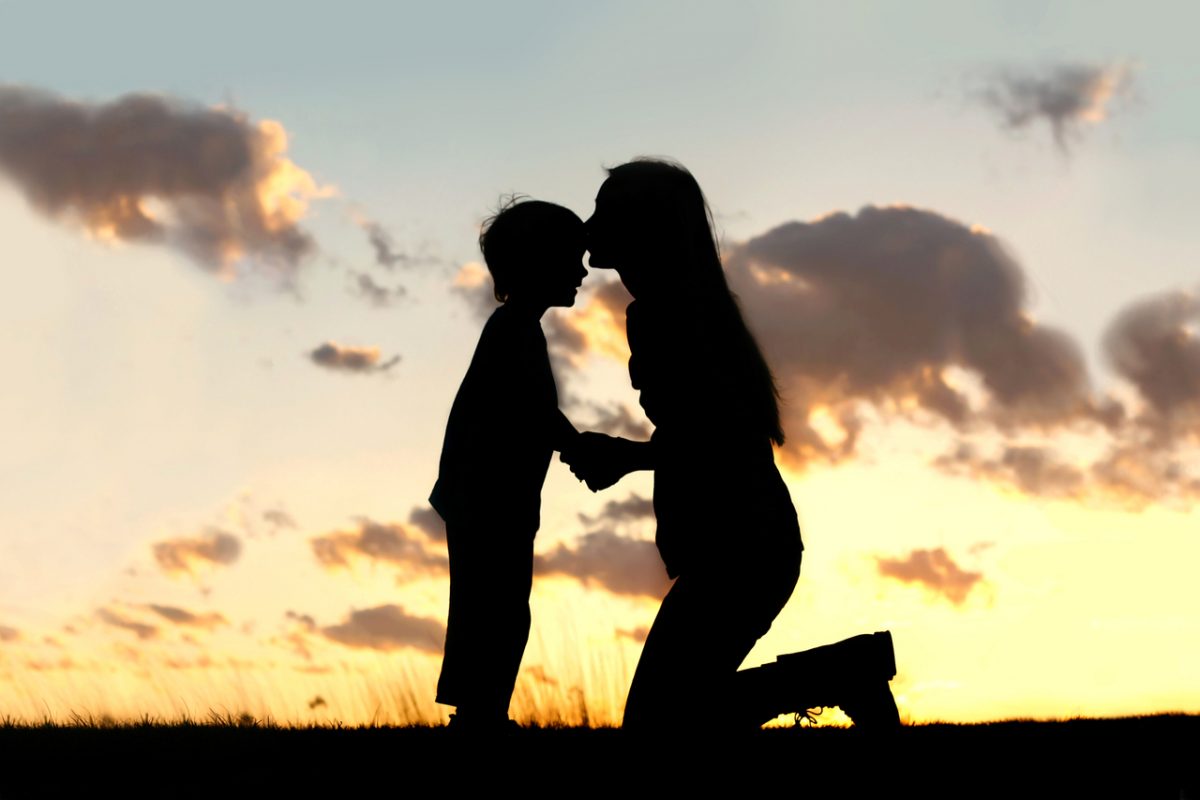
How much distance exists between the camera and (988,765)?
7.37m

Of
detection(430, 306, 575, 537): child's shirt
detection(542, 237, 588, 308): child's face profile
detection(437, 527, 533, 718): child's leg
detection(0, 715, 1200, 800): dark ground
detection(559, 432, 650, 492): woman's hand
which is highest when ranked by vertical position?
detection(542, 237, 588, 308): child's face profile

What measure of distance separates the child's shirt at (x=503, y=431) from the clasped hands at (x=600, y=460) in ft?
3.42

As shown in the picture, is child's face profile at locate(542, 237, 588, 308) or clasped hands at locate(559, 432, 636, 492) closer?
clasped hands at locate(559, 432, 636, 492)

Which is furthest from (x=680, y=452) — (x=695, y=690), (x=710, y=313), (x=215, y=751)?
(x=215, y=751)

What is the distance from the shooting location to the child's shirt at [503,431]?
789 centimetres

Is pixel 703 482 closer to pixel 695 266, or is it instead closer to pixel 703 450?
pixel 703 450

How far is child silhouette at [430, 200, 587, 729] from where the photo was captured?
25.7 ft

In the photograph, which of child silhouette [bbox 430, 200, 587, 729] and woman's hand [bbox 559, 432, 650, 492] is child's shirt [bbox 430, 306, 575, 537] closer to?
child silhouette [bbox 430, 200, 587, 729]

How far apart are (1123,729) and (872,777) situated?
12.7ft

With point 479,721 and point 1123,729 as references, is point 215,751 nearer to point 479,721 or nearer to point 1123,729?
point 479,721

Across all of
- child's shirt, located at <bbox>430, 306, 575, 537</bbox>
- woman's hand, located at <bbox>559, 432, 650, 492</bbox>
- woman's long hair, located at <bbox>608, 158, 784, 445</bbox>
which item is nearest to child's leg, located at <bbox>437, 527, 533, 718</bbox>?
child's shirt, located at <bbox>430, 306, 575, 537</bbox>

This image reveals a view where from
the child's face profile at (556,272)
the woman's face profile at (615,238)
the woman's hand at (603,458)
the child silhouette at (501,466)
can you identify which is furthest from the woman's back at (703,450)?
the child's face profile at (556,272)

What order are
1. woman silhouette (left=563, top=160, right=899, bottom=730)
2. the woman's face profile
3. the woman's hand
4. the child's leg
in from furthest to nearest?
the child's leg
the woman's hand
the woman's face profile
woman silhouette (left=563, top=160, right=899, bottom=730)

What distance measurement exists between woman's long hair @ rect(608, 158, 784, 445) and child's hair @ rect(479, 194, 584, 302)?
2162 mm
